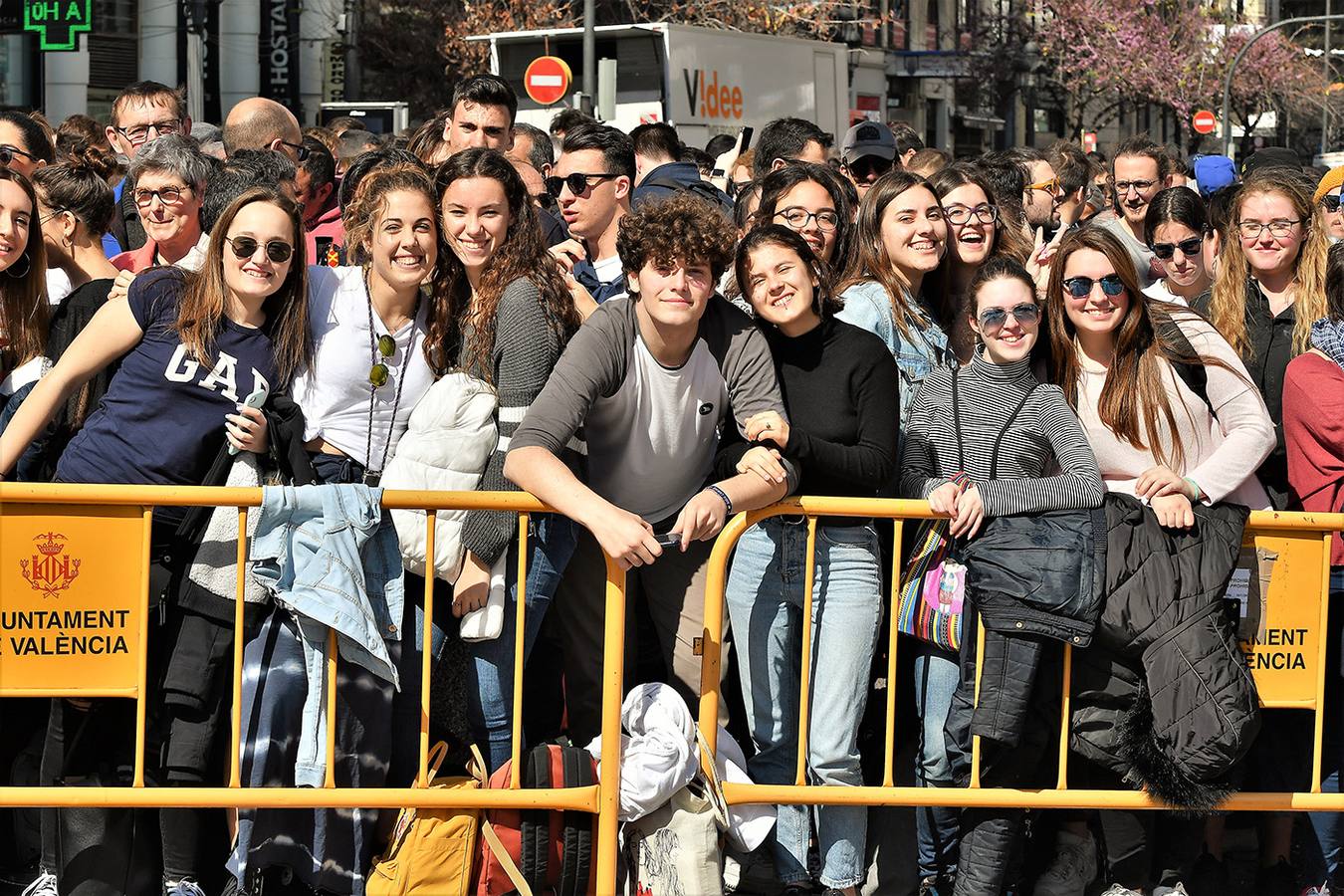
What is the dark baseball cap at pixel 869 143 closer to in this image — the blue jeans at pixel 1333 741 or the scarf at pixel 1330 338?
the scarf at pixel 1330 338

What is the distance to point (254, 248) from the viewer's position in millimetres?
4695

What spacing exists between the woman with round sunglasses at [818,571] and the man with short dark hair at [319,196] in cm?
Result: 289

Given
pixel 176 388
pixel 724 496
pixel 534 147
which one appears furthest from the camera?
pixel 534 147

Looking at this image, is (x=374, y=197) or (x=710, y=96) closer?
(x=374, y=197)

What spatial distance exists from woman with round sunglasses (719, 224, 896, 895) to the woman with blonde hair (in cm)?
166

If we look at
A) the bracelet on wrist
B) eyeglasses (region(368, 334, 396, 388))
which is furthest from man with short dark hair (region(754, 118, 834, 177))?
the bracelet on wrist

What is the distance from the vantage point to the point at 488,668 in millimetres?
4707

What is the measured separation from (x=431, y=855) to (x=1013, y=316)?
2367 millimetres

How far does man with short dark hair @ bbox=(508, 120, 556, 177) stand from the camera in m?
9.76

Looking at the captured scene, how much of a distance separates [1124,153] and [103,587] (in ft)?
24.0

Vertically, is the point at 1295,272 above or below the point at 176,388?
above

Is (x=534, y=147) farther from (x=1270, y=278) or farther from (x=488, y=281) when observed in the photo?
(x=1270, y=278)

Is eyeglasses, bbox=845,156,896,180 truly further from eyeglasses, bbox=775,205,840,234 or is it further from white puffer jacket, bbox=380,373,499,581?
white puffer jacket, bbox=380,373,499,581

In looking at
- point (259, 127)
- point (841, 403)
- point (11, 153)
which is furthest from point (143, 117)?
point (841, 403)
